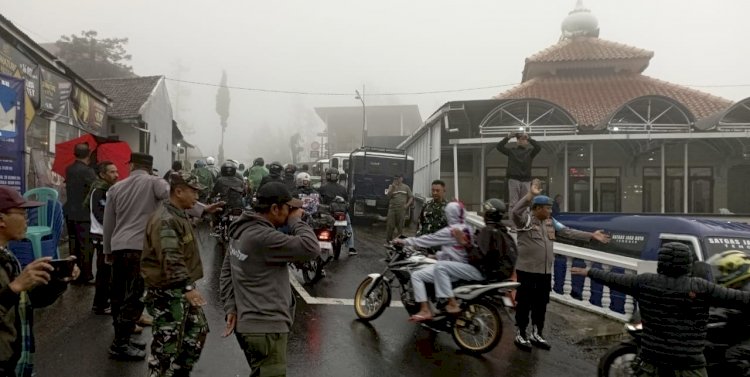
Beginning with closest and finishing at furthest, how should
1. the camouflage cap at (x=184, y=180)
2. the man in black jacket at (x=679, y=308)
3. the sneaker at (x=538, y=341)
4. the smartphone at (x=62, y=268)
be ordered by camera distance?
the smartphone at (x=62, y=268), the man in black jacket at (x=679, y=308), the camouflage cap at (x=184, y=180), the sneaker at (x=538, y=341)

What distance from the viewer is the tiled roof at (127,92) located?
21.3m

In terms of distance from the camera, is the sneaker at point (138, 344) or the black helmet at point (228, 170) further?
the black helmet at point (228, 170)

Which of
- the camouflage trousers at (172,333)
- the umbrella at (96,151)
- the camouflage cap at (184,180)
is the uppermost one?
the umbrella at (96,151)

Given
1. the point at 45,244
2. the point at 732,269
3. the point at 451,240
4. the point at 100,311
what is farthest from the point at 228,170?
the point at 732,269

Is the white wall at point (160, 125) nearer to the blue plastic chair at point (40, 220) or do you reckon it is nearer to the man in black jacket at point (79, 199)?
the blue plastic chair at point (40, 220)

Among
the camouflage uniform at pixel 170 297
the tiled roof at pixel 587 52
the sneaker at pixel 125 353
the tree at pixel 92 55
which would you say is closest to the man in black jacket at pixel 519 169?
the sneaker at pixel 125 353

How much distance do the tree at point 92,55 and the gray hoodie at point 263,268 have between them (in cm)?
3698

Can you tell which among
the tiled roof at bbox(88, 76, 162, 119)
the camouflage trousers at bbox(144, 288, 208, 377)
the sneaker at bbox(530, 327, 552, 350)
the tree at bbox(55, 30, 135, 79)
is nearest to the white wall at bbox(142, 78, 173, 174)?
the tiled roof at bbox(88, 76, 162, 119)

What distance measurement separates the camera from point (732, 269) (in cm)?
372

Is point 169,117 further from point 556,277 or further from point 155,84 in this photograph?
point 556,277

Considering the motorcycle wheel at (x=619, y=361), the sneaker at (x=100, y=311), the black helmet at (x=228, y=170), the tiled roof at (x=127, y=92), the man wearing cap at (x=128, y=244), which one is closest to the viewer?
the motorcycle wheel at (x=619, y=361)

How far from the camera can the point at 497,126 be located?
18.1 m

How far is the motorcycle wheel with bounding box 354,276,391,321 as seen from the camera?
621cm

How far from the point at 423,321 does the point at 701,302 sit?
296 centimetres
